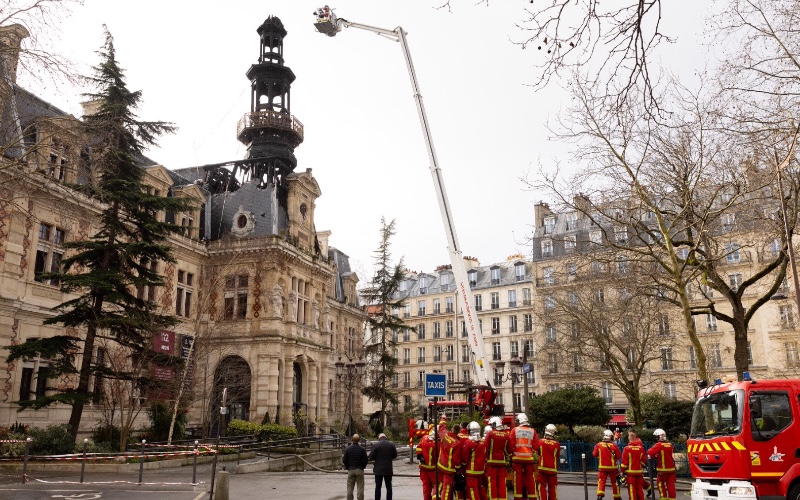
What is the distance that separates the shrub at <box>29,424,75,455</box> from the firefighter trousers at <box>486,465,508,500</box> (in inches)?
601

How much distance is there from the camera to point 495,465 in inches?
506

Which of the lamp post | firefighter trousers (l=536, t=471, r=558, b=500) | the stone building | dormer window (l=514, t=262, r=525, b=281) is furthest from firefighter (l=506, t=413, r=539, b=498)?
dormer window (l=514, t=262, r=525, b=281)

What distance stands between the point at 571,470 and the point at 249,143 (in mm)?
29987

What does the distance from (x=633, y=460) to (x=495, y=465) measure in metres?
3.15

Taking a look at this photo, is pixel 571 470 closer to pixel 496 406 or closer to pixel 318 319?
pixel 496 406

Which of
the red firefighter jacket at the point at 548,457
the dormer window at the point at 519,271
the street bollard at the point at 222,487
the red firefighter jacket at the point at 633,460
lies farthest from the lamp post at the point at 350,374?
the dormer window at the point at 519,271

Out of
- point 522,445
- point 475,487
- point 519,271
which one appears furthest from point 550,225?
point 475,487

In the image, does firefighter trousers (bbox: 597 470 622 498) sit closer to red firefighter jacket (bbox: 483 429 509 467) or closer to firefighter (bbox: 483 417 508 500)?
Answer: firefighter (bbox: 483 417 508 500)

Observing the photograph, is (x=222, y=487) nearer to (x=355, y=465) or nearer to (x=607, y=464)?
(x=355, y=465)

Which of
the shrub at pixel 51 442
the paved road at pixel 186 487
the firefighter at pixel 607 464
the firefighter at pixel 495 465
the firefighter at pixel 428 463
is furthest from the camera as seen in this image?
the shrub at pixel 51 442

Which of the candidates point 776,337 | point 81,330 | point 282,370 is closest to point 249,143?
point 282,370

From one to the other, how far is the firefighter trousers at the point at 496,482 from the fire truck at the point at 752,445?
3.51 m

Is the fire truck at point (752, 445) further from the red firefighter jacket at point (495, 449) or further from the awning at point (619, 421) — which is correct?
the awning at point (619, 421)

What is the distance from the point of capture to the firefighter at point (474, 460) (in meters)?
12.7
